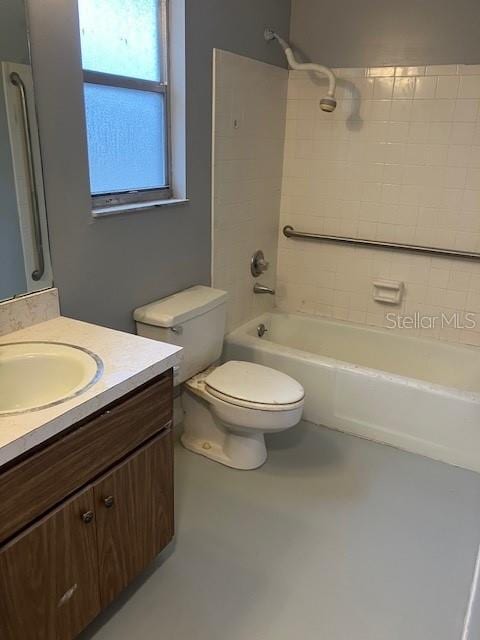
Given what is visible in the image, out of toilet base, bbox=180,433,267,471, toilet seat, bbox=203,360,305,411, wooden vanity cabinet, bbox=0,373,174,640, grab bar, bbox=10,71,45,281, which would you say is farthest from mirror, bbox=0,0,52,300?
toilet base, bbox=180,433,267,471

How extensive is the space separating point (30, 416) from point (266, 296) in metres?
2.10

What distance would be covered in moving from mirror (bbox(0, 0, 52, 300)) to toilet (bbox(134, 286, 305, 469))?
20.9 inches

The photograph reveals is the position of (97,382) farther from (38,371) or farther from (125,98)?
(125,98)

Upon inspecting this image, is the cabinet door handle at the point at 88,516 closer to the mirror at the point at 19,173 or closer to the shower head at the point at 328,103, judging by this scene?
the mirror at the point at 19,173

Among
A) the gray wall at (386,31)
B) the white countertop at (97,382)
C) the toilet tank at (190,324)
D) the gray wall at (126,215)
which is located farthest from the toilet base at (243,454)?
the gray wall at (386,31)

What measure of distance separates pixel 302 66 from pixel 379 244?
3.22 ft

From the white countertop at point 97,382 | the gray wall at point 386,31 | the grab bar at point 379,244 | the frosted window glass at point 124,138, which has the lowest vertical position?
the white countertop at point 97,382

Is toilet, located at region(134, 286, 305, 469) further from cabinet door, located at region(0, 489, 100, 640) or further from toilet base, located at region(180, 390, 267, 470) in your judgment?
cabinet door, located at region(0, 489, 100, 640)

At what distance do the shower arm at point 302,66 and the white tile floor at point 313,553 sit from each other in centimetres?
173

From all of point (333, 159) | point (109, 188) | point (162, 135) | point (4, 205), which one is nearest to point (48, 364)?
point (4, 205)

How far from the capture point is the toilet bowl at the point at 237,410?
2.07 m

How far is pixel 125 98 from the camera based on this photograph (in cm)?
196

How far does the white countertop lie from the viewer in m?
1.10

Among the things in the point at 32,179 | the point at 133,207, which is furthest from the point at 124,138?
the point at 32,179
